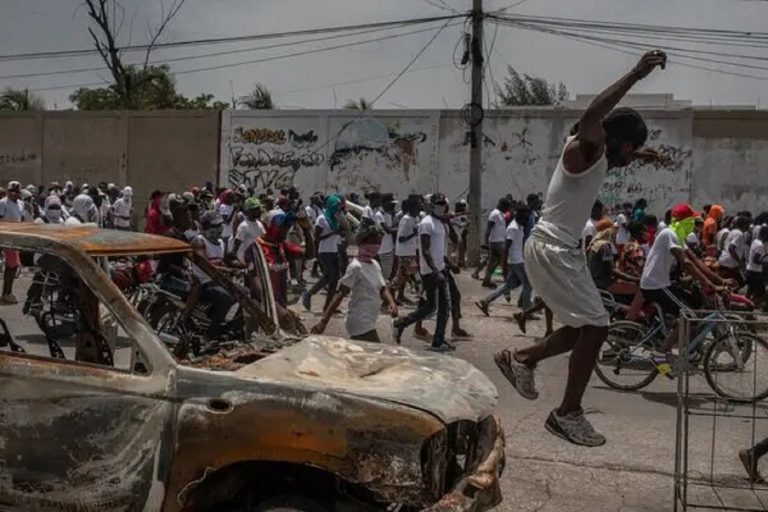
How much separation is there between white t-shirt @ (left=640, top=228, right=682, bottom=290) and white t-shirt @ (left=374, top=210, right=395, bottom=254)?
6.34 meters

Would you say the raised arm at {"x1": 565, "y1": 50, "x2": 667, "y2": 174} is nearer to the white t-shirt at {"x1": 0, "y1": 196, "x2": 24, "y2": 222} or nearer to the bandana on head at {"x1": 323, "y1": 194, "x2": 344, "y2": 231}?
the bandana on head at {"x1": 323, "y1": 194, "x2": 344, "y2": 231}

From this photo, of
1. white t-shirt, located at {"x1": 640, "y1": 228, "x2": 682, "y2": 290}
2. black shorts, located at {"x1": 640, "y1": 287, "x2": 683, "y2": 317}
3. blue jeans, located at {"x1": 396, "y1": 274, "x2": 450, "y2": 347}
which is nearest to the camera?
white t-shirt, located at {"x1": 640, "y1": 228, "x2": 682, "y2": 290}

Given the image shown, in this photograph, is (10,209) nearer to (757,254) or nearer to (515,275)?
(515,275)

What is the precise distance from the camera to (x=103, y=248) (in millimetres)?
4512

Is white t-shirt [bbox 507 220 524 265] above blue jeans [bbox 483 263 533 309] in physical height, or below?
above

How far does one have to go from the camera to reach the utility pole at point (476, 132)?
21.4 metres

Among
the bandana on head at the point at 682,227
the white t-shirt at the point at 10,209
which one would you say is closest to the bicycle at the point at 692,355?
the bandana on head at the point at 682,227

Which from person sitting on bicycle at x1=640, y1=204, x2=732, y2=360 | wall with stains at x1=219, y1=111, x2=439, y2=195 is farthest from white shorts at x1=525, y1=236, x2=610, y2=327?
wall with stains at x1=219, y1=111, x2=439, y2=195

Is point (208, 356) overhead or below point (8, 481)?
overhead

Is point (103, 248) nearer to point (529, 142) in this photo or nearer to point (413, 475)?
point (413, 475)

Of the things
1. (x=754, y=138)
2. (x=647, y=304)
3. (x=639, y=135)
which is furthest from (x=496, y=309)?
(x=754, y=138)

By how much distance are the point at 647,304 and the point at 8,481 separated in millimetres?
7008

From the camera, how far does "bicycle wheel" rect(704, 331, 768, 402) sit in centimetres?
820

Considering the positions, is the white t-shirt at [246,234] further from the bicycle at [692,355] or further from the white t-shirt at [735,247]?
the white t-shirt at [735,247]
